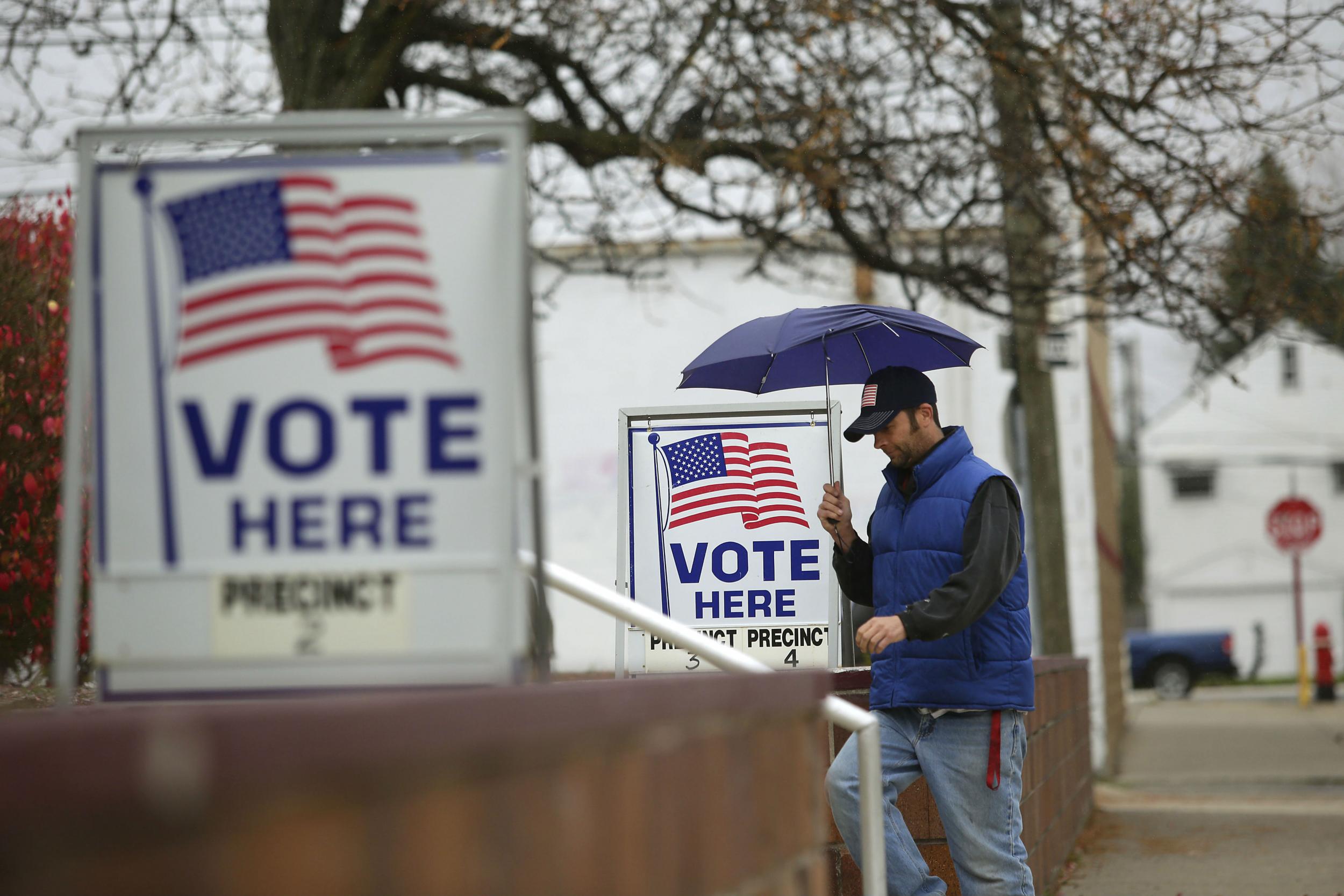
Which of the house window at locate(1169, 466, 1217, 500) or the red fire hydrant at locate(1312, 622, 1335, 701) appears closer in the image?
the red fire hydrant at locate(1312, 622, 1335, 701)

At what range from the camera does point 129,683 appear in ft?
7.18

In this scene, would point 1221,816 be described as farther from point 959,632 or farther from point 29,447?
point 29,447

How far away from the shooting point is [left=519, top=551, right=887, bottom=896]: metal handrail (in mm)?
3004

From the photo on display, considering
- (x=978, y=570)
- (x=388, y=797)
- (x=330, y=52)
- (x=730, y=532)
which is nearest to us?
(x=388, y=797)

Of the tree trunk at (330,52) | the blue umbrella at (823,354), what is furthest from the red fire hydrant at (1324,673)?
the blue umbrella at (823,354)

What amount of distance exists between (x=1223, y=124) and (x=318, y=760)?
331 inches

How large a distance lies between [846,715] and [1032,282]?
774 cm

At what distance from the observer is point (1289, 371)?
47.3m

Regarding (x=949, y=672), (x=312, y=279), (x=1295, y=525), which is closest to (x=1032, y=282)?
(x=949, y=672)

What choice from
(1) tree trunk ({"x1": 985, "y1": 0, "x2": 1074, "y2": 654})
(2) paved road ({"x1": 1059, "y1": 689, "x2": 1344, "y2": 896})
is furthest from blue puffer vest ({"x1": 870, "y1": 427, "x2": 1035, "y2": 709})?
(1) tree trunk ({"x1": 985, "y1": 0, "x2": 1074, "y2": 654})

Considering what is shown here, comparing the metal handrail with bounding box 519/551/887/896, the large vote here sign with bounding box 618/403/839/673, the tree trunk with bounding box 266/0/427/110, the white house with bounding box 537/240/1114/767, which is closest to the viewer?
the metal handrail with bounding box 519/551/887/896

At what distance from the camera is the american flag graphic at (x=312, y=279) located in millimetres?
2150

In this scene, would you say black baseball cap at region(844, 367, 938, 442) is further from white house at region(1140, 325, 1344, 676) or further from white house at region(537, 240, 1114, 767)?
white house at region(1140, 325, 1344, 676)

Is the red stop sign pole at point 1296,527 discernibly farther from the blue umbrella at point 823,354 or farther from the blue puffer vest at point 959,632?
the blue puffer vest at point 959,632
